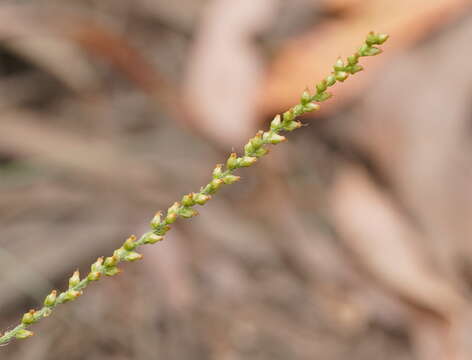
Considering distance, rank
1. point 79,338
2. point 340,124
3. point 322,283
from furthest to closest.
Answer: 1. point 340,124
2. point 322,283
3. point 79,338

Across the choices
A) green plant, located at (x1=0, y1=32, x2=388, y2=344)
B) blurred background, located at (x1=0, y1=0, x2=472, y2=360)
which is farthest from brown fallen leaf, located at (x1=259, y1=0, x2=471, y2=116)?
green plant, located at (x1=0, y1=32, x2=388, y2=344)

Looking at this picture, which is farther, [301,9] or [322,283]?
[301,9]

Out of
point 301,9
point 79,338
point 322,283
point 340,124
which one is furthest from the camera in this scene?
point 301,9

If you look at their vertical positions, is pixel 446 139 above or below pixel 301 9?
below

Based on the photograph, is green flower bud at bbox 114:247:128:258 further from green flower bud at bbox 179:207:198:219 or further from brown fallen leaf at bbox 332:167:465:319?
brown fallen leaf at bbox 332:167:465:319

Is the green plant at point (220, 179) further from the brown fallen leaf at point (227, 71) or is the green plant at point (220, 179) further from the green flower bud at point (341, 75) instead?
the brown fallen leaf at point (227, 71)

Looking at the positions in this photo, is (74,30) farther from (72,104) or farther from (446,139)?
(446,139)

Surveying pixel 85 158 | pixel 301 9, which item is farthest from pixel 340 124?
pixel 85 158

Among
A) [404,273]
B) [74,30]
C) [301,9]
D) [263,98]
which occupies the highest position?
[301,9]
